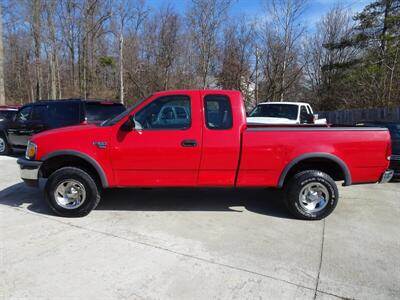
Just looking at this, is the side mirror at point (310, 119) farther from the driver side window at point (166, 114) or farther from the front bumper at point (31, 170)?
the front bumper at point (31, 170)

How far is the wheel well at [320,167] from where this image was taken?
4.84m

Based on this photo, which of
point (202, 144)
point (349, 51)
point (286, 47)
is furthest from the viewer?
point (349, 51)

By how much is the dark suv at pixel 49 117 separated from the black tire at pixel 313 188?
5429 millimetres

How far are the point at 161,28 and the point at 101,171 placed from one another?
29.5 m

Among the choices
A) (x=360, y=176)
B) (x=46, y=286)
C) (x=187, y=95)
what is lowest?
(x=46, y=286)

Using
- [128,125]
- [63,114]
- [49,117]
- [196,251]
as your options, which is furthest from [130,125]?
[49,117]

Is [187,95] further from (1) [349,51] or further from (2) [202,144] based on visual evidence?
(1) [349,51]

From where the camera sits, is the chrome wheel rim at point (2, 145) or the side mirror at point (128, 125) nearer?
the side mirror at point (128, 125)

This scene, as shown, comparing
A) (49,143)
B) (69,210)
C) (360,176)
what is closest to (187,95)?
(49,143)

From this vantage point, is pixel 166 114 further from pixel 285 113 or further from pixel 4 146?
pixel 4 146

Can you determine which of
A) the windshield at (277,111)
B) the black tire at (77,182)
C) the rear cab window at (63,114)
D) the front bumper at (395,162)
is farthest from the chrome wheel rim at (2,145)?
the front bumper at (395,162)

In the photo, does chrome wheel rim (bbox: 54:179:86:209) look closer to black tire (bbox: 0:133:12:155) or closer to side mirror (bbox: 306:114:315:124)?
black tire (bbox: 0:133:12:155)

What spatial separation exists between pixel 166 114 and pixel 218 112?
755 mm

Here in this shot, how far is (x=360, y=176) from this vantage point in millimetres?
4871
